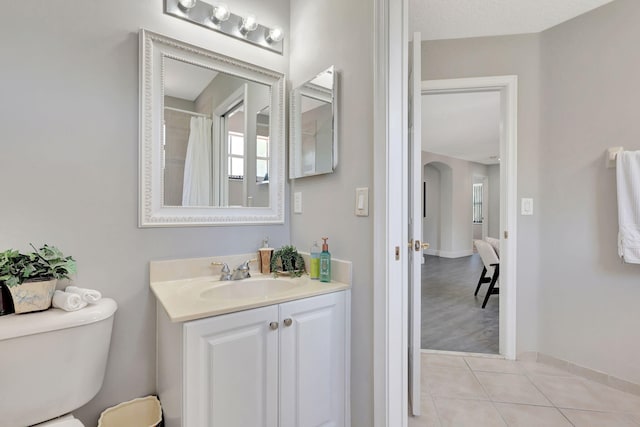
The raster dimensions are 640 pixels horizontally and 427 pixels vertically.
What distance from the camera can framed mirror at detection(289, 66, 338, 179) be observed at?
1438 mm

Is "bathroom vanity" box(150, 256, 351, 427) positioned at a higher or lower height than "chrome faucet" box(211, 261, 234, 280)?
lower

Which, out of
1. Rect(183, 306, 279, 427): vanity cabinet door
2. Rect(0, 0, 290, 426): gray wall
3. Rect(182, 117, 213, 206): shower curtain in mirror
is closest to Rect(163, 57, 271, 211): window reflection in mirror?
Rect(182, 117, 213, 206): shower curtain in mirror

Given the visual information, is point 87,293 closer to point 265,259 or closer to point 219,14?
point 265,259

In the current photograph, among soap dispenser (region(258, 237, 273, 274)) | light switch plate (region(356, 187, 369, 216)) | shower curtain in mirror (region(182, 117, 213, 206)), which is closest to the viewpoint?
light switch plate (region(356, 187, 369, 216))

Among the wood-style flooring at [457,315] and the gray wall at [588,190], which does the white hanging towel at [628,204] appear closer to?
the gray wall at [588,190]

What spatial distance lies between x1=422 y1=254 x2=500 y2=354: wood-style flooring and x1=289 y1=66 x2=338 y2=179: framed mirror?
1875 millimetres

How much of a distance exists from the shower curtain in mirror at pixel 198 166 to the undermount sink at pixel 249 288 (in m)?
0.45

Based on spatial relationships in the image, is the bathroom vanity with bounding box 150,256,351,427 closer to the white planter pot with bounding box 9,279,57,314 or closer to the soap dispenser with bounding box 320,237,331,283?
the soap dispenser with bounding box 320,237,331,283

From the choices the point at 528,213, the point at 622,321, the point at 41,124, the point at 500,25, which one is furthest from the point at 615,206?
the point at 41,124

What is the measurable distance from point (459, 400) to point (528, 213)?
141 cm

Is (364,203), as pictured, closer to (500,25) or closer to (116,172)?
(116,172)

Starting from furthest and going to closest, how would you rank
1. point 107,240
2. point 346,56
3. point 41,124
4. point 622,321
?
point 622,321 → point 346,56 → point 107,240 → point 41,124

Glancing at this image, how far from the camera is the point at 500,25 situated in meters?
2.10

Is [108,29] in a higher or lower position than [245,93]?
higher
